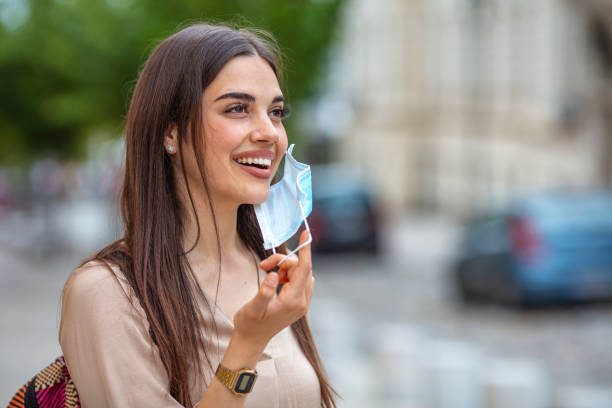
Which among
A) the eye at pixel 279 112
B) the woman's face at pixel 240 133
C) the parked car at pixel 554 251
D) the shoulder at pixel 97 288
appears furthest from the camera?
the parked car at pixel 554 251

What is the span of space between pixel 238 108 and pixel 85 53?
14.5m

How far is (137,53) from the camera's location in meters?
14.1

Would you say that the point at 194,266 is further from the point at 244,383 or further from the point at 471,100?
the point at 471,100

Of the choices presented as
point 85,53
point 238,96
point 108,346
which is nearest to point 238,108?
point 238,96

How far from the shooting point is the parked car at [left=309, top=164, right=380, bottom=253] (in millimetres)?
18984

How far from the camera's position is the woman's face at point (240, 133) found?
2.33 metres

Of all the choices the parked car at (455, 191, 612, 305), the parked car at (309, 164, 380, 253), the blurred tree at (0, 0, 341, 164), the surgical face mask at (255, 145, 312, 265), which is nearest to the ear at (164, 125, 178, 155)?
the surgical face mask at (255, 145, 312, 265)

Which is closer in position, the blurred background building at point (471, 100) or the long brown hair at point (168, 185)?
the long brown hair at point (168, 185)

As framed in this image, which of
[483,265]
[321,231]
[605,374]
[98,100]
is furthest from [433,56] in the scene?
[605,374]

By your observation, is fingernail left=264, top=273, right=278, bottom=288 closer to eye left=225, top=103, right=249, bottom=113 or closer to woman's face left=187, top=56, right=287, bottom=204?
woman's face left=187, top=56, right=287, bottom=204

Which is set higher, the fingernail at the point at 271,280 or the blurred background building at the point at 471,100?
the blurred background building at the point at 471,100

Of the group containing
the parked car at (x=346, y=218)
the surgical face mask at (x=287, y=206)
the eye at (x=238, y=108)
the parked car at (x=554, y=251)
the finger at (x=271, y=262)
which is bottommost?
the finger at (x=271, y=262)

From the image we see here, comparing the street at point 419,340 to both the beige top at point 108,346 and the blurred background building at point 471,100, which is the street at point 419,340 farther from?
the blurred background building at point 471,100

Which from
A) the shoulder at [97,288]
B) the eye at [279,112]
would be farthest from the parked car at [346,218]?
the shoulder at [97,288]
